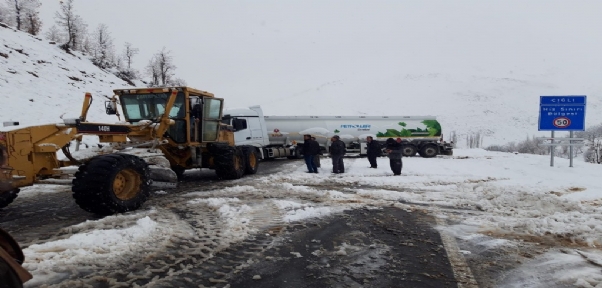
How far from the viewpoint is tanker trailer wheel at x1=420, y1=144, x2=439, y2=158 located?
2483 centimetres

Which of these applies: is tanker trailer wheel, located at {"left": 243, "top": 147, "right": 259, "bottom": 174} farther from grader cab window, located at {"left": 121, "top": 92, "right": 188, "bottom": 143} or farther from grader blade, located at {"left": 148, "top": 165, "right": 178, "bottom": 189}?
grader blade, located at {"left": 148, "top": 165, "right": 178, "bottom": 189}

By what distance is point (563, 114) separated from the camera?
14242 mm

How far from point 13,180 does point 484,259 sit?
254 inches

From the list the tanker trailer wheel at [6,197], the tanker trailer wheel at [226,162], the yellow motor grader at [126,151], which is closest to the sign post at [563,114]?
the yellow motor grader at [126,151]

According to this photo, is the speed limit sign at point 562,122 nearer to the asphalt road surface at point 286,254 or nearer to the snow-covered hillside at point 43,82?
the asphalt road surface at point 286,254

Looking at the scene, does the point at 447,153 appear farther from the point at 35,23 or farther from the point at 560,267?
the point at 35,23

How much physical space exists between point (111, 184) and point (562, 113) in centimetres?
1507

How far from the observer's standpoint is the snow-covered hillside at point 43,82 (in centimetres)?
2111

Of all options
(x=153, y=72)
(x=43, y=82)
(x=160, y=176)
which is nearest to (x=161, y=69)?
(x=153, y=72)

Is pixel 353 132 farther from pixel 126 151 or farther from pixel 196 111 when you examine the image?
pixel 126 151

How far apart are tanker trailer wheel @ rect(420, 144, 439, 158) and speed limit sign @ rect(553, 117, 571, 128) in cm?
1070

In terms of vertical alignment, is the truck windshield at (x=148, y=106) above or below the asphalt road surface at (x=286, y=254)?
above

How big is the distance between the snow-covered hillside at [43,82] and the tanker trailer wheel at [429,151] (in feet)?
62.8

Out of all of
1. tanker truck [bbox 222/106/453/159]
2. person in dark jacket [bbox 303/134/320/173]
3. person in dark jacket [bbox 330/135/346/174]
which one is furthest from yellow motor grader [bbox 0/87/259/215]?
tanker truck [bbox 222/106/453/159]
